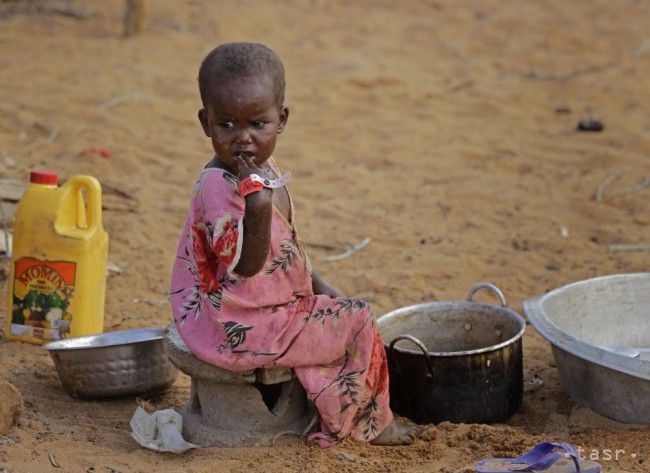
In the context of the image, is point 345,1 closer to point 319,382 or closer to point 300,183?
point 300,183

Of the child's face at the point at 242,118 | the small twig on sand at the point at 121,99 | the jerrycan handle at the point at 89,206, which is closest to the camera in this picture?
the child's face at the point at 242,118

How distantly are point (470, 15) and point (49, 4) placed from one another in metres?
4.02

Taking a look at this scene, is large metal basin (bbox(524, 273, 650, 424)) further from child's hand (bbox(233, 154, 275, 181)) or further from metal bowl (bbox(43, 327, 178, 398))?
metal bowl (bbox(43, 327, 178, 398))

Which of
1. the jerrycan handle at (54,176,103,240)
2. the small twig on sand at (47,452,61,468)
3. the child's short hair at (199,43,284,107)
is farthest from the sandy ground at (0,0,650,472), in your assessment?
the child's short hair at (199,43,284,107)

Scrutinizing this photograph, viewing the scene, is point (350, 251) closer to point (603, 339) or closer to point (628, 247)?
point (628, 247)

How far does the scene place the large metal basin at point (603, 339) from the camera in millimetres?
3117

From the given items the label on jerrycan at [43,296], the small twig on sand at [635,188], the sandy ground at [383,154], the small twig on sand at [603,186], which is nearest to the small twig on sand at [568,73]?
the sandy ground at [383,154]

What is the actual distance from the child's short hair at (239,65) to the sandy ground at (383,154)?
1.09 metres

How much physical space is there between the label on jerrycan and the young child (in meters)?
0.74

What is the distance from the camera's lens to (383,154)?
6.61 metres

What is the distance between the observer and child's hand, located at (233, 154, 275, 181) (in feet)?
8.98

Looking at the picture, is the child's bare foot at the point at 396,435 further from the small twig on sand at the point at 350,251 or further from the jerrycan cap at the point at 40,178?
the small twig on sand at the point at 350,251

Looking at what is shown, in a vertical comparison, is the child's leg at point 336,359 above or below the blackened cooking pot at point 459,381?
above

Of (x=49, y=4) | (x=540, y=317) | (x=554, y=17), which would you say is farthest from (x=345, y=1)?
(x=540, y=317)
